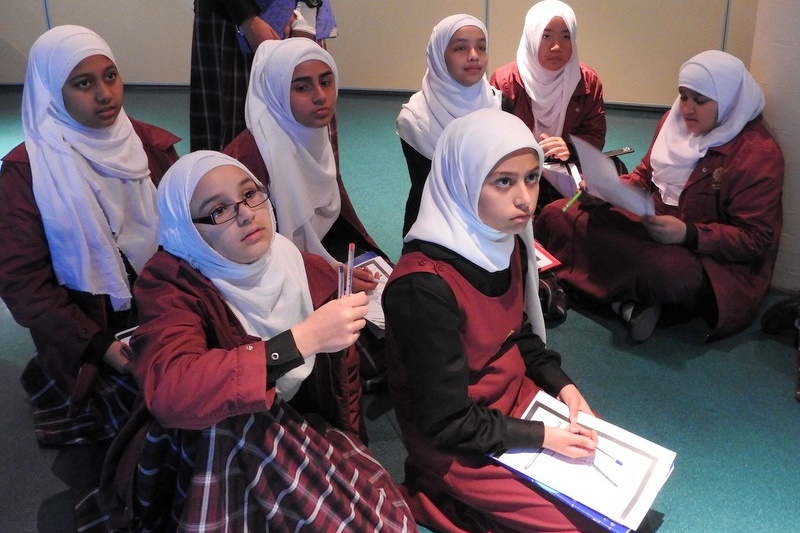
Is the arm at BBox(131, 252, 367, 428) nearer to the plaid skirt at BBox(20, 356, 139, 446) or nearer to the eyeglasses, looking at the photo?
the eyeglasses

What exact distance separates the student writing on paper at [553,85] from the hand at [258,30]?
42.4 inches

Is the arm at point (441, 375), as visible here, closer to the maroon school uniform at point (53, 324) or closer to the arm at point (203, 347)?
the arm at point (203, 347)

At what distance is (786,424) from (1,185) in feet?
7.21

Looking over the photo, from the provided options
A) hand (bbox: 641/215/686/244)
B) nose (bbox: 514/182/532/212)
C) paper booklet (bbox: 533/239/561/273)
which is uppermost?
nose (bbox: 514/182/532/212)

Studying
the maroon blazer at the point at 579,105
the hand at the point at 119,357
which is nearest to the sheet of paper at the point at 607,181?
the maroon blazer at the point at 579,105

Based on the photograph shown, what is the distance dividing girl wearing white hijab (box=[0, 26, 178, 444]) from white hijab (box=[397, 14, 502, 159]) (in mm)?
1060

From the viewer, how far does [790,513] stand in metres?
1.79

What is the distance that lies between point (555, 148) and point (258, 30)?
1.18 m

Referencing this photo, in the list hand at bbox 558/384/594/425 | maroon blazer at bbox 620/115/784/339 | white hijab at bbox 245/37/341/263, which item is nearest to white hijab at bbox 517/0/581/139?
maroon blazer at bbox 620/115/784/339

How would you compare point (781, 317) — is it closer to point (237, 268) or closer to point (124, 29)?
point (237, 268)

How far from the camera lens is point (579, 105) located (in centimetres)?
309

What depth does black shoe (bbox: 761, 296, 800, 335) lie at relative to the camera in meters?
2.41

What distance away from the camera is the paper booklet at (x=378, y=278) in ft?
6.91

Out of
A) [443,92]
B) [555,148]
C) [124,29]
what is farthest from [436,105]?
[124,29]
